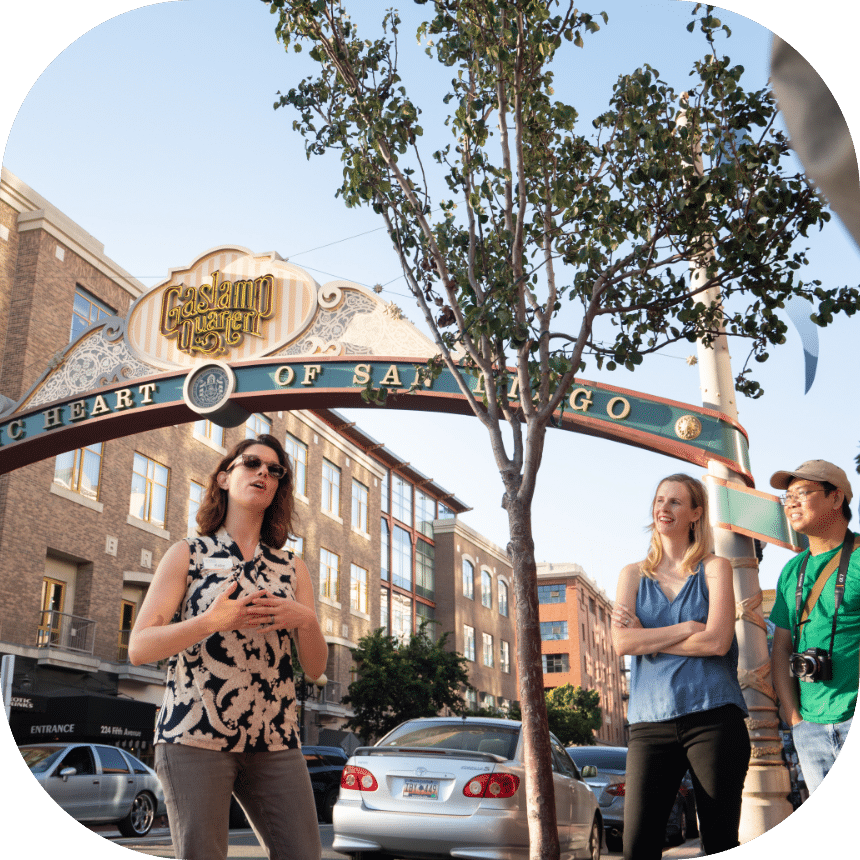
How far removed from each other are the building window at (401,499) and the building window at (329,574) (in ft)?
28.4

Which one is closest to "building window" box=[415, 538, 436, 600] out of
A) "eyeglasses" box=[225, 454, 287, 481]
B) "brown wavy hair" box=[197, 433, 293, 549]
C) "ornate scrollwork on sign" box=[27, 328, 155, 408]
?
"ornate scrollwork on sign" box=[27, 328, 155, 408]

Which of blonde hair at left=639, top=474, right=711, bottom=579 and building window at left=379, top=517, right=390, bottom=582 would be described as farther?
building window at left=379, top=517, right=390, bottom=582

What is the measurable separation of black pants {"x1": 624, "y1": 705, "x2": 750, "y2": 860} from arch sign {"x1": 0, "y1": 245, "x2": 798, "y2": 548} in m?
6.66

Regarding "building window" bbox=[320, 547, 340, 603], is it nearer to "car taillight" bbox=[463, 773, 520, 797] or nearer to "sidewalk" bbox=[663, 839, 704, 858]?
"sidewalk" bbox=[663, 839, 704, 858]

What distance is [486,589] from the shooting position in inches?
2267

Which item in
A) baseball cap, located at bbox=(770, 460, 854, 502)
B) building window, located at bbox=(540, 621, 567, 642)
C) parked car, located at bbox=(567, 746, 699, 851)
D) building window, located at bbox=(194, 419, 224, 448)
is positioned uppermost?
building window, located at bbox=(194, 419, 224, 448)

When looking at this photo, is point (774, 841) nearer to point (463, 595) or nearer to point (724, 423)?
point (724, 423)

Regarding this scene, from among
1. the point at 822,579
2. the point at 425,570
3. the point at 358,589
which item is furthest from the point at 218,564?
the point at 425,570

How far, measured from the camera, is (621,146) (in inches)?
290

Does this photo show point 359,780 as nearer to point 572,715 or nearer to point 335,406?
point 335,406

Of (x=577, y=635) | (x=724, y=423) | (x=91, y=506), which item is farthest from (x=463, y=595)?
(x=724, y=423)

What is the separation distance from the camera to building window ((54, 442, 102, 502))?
82.6 feet

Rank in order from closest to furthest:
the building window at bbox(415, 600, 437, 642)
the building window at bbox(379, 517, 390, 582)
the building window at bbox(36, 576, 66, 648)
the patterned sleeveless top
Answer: the patterned sleeveless top → the building window at bbox(36, 576, 66, 648) → the building window at bbox(379, 517, 390, 582) → the building window at bbox(415, 600, 437, 642)

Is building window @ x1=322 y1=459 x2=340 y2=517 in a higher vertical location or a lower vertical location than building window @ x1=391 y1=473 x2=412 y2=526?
lower
